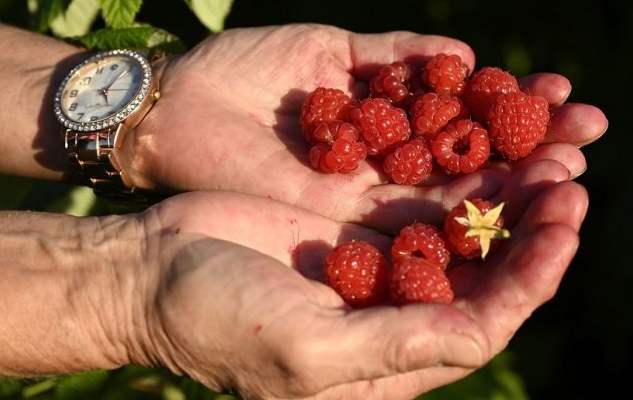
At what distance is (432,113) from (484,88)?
0.27 metres

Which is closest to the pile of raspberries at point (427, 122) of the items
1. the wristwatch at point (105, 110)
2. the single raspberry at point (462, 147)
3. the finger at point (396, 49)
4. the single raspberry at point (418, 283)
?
the single raspberry at point (462, 147)

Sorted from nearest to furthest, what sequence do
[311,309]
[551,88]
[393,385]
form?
[311,309] → [393,385] → [551,88]

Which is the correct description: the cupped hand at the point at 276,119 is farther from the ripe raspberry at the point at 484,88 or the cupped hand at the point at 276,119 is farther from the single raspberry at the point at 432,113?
the single raspberry at the point at 432,113

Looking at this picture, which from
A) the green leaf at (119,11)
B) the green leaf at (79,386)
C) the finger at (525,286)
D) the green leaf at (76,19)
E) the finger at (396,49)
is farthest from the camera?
the green leaf at (76,19)

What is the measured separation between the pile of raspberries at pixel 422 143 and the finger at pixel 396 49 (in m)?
0.08

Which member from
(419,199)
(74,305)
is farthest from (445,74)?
(74,305)

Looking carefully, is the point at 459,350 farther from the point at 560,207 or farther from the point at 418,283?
the point at 560,207

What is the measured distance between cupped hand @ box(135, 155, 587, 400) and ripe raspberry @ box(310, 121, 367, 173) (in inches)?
20.9

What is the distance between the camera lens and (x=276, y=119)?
3689 mm

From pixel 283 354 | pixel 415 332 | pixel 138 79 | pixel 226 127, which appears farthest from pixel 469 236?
pixel 138 79

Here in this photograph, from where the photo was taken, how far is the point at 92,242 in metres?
2.77

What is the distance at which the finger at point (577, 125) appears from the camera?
10.2 feet

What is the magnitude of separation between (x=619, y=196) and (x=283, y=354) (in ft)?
7.33

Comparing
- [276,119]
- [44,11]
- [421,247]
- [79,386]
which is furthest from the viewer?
[276,119]
